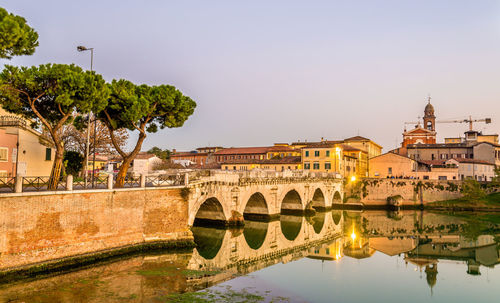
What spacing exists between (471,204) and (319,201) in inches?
1017

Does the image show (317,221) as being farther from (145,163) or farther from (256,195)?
(145,163)

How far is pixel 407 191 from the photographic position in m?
66.9

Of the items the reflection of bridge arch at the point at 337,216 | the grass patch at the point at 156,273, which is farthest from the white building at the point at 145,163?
the grass patch at the point at 156,273

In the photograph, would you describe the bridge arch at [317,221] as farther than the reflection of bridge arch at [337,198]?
No

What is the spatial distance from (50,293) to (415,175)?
71.6 meters

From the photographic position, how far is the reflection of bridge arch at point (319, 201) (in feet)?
200

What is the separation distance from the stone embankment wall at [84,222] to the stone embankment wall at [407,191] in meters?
47.7

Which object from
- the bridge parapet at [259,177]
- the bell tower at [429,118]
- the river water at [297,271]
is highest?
the bell tower at [429,118]

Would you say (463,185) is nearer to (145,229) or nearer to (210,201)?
(210,201)

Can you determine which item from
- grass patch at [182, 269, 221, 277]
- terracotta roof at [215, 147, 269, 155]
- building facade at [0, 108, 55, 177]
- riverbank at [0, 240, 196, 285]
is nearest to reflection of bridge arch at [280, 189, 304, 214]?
riverbank at [0, 240, 196, 285]

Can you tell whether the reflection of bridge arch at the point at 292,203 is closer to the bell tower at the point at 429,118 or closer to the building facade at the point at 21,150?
the building facade at the point at 21,150

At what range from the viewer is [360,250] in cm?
3531

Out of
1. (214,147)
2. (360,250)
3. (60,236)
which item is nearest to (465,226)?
(360,250)

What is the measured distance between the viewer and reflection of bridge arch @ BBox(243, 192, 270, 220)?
152 feet
